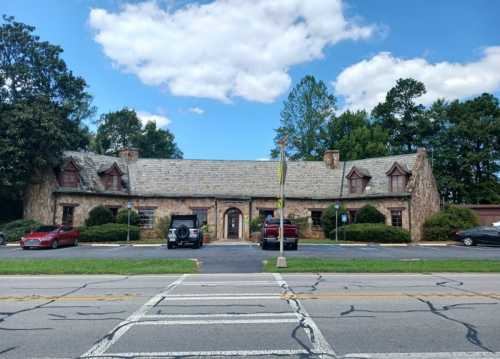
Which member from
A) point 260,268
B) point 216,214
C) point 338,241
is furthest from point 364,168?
point 260,268

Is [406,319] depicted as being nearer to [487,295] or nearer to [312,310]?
[312,310]

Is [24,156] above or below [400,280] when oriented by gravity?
above

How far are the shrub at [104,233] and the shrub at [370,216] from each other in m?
18.5

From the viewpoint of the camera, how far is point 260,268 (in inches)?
603

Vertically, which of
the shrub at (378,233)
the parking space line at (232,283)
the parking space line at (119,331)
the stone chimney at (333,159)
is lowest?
the parking space line at (232,283)

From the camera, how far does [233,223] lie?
3753cm

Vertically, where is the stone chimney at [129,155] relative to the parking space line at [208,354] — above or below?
above

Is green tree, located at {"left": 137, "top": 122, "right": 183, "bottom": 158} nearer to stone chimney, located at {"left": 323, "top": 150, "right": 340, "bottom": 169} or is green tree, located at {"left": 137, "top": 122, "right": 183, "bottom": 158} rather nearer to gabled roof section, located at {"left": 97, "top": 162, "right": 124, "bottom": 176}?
gabled roof section, located at {"left": 97, "top": 162, "right": 124, "bottom": 176}

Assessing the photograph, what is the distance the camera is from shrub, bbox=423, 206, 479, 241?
110ft

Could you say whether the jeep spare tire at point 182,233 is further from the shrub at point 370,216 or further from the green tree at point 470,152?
the green tree at point 470,152

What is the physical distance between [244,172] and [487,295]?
102 feet

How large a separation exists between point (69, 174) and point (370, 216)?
24795mm

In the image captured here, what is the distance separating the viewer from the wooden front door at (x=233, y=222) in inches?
1470

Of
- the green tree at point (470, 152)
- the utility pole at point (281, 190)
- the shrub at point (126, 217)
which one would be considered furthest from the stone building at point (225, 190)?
the utility pole at point (281, 190)
